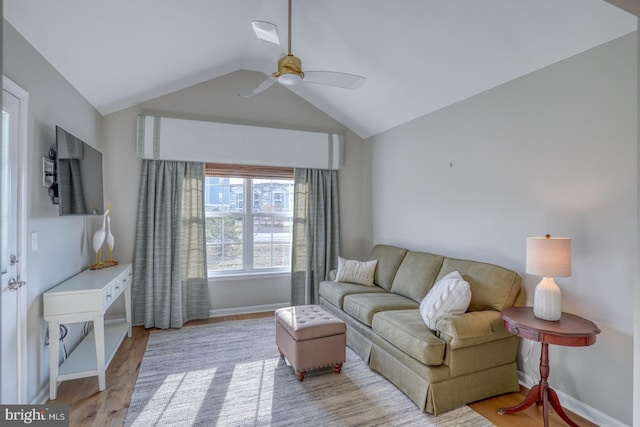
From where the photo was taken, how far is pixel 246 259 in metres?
4.79

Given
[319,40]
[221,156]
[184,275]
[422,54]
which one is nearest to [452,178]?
[422,54]

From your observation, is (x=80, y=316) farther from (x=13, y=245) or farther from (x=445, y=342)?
(x=445, y=342)

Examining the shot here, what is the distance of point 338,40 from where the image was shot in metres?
3.43

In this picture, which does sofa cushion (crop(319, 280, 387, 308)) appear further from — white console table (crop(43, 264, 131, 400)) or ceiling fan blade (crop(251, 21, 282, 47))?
ceiling fan blade (crop(251, 21, 282, 47))

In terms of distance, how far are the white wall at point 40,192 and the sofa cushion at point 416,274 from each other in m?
3.10

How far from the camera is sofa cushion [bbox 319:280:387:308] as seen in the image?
3820 millimetres

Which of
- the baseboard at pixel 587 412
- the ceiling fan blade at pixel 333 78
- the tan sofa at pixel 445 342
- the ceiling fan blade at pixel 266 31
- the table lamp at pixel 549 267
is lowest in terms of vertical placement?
the baseboard at pixel 587 412

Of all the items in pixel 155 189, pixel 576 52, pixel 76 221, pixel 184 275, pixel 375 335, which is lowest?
pixel 375 335

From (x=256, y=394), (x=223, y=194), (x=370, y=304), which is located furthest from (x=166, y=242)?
(x=370, y=304)

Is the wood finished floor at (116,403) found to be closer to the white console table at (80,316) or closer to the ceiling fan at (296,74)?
the white console table at (80,316)

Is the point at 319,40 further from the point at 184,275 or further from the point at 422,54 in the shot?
the point at 184,275

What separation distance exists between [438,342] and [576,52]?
228 centimetres

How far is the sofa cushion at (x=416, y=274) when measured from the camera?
3.49m

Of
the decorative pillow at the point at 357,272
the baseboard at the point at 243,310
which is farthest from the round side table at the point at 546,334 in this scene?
the baseboard at the point at 243,310
